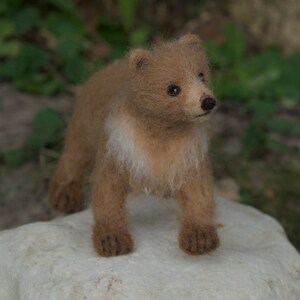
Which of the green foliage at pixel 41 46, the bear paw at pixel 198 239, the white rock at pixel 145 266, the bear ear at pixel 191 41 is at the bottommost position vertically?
the white rock at pixel 145 266

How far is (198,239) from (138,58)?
0.71 metres

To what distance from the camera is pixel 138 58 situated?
2711 mm

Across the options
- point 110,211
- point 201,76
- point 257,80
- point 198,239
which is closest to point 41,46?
point 257,80

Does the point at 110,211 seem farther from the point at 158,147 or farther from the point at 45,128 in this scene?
the point at 45,128

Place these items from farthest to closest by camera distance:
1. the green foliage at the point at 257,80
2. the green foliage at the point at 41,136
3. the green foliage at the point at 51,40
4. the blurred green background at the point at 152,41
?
1. the green foliage at the point at 51,40
2. the green foliage at the point at 257,80
3. the green foliage at the point at 41,136
4. the blurred green background at the point at 152,41

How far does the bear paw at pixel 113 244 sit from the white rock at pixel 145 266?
3cm

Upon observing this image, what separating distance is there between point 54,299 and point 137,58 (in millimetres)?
929

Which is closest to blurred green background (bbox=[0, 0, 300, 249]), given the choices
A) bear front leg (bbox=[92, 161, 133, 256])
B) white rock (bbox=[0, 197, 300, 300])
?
white rock (bbox=[0, 197, 300, 300])

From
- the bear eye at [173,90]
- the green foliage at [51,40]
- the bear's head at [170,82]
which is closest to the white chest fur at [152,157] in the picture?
the bear's head at [170,82]

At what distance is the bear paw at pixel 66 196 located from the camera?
3.56 m

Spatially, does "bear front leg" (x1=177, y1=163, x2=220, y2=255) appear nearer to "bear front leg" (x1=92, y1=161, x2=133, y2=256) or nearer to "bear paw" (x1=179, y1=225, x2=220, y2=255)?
"bear paw" (x1=179, y1=225, x2=220, y2=255)

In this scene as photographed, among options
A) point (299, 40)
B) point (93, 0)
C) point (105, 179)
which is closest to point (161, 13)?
point (93, 0)

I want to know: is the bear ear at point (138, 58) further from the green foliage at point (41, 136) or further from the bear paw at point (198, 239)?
the green foliage at point (41, 136)

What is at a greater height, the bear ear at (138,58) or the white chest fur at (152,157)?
the bear ear at (138,58)
